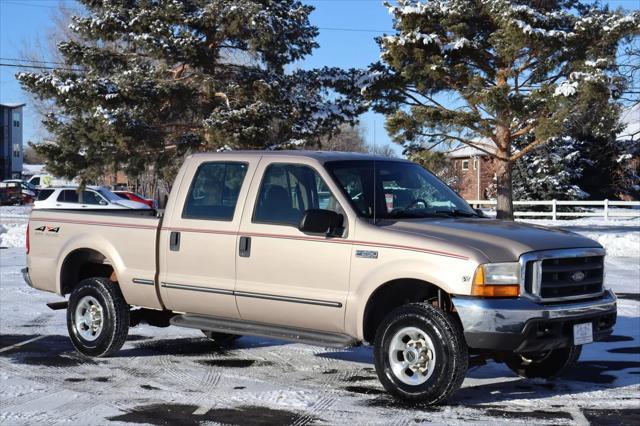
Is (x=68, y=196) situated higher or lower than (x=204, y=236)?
higher

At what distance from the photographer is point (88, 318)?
330 inches

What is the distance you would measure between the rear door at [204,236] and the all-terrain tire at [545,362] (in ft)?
8.19

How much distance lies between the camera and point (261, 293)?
7.12 metres

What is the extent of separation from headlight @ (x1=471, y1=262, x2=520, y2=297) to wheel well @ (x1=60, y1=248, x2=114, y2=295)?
3.98m

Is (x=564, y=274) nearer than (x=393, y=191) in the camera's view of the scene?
Yes

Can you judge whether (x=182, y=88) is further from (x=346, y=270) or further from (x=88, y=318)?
(x=346, y=270)

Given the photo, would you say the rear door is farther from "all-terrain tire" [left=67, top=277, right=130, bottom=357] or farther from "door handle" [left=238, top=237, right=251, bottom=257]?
"all-terrain tire" [left=67, top=277, right=130, bottom=357]

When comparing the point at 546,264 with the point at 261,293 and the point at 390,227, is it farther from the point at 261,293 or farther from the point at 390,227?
the point at 261,293

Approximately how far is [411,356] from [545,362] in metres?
1.66

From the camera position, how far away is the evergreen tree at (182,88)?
2909 centimetres

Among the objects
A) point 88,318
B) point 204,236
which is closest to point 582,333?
point 204,236

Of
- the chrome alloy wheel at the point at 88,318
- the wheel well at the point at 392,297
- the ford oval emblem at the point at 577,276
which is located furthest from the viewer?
the chrome alloy wheel at the point at 88,318

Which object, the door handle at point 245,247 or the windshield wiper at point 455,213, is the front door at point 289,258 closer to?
the door handle at point 245,247

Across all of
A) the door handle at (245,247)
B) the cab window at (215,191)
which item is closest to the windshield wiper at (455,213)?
Result: the door handle at (245,247)
